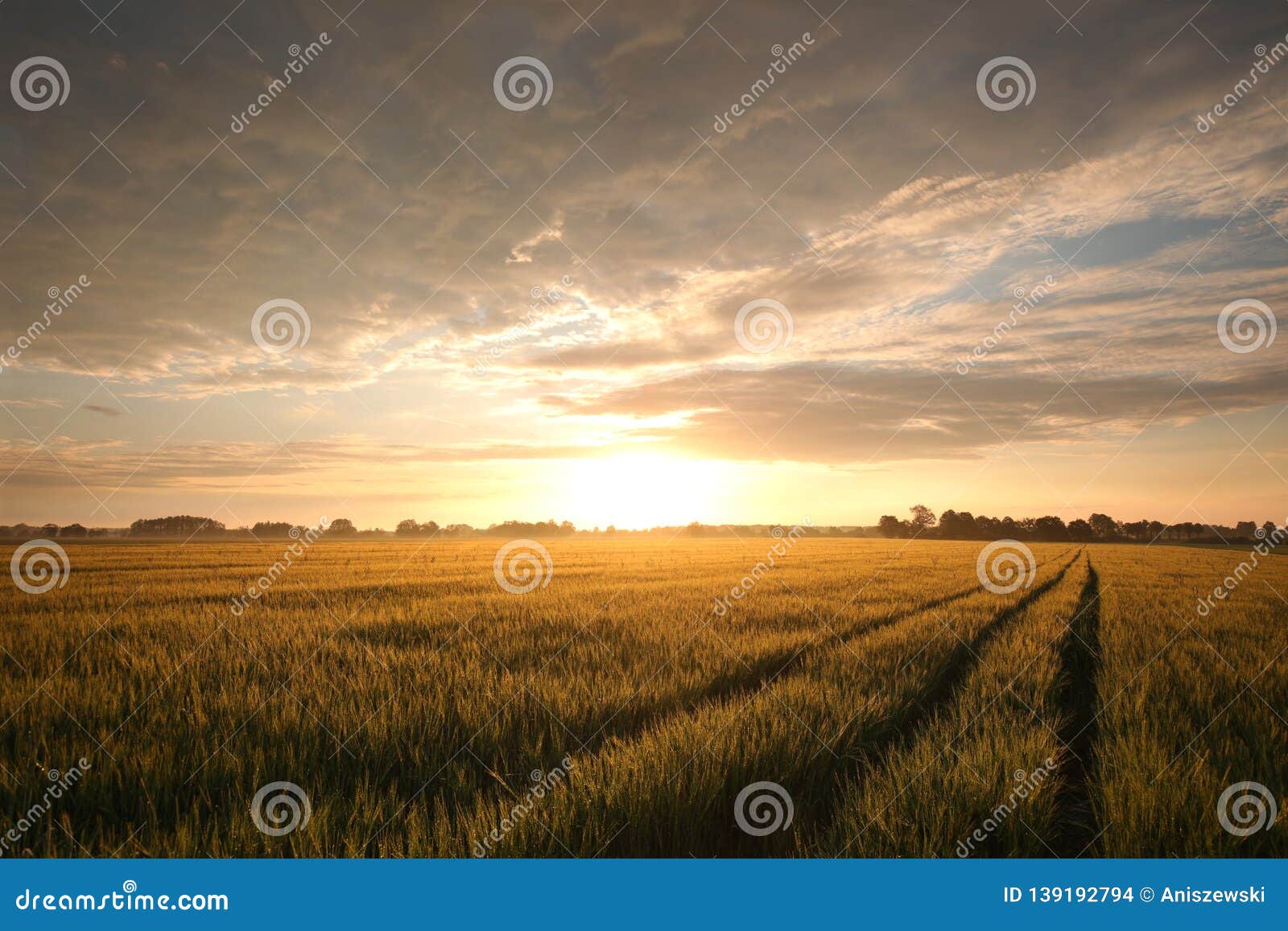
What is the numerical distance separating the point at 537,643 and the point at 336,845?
4.47 m

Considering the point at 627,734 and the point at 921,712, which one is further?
the point at 921,712

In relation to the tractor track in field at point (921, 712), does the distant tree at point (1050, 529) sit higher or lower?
higher

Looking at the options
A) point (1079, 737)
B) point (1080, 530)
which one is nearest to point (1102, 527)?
point (1080, 530)

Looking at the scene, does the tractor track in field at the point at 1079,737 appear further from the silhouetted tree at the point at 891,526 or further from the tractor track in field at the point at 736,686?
the silhouetted tree at the point at 891,526

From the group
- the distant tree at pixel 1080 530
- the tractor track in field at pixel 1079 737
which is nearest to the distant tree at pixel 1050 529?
the distant tree at pixel 1080 530

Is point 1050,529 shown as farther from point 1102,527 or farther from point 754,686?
point 754,686

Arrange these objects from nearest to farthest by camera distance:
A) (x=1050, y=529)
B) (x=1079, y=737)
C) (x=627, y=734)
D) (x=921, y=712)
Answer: (x=627, y=734)
(x=1079, y=737)
(x=921, y=712)
(x=1050, y=529)

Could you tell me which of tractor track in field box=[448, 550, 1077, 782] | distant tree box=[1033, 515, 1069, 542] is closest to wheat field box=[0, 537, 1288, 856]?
tractor track in field box=[448, 550, 1077, 782]

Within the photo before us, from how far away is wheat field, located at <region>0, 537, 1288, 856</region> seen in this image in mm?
3252

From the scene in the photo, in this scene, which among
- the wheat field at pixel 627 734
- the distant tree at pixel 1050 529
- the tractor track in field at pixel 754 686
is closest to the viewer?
the wheat field at pixel 627 734

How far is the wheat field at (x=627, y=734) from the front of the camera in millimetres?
3252

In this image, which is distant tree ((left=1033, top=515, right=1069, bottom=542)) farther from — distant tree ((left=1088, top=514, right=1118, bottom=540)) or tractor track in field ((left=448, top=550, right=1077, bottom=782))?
tractor track in field ((left=448, top=550, right=1077, bottom=782))

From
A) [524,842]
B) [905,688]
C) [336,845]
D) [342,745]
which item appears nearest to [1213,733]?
[905,688]

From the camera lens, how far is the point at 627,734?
15.5ft
